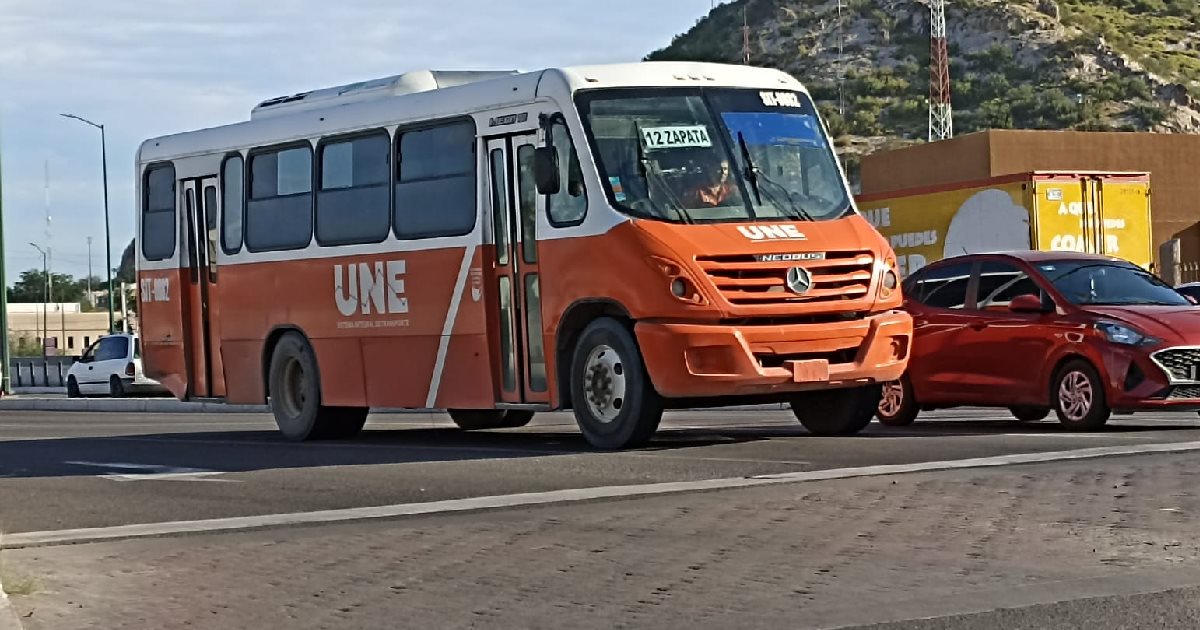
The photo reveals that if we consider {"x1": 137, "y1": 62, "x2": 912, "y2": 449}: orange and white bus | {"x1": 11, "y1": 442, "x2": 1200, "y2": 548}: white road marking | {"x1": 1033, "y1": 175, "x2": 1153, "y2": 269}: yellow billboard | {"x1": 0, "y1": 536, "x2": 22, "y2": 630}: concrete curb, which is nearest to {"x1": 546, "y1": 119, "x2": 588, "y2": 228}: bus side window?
{"x1": 137, "y1": 62, "x2": 912, "y2": 449}: orange and white bus

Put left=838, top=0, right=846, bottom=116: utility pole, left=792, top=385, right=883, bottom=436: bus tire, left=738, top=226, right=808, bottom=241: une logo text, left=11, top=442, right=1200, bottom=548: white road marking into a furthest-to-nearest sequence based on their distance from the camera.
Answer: left=838, top=0, right=846, bottom=116: utility pole → left=792, top=385, right=883, bottom=436: bus tire → left=738, top=226, right=808, bottom=241: une logo text → left=11, top=442, right=1200, bottom=548: white road marking

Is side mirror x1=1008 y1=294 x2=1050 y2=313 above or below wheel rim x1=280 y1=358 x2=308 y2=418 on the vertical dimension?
above

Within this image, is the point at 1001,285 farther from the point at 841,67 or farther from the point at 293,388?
the point at 841,67

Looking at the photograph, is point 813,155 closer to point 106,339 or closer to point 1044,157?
point 106,339

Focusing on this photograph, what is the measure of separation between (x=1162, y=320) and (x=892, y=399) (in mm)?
2767

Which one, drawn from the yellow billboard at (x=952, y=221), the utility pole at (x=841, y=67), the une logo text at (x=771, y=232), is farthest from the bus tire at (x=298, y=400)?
the utility pole at (x=841, y=67)

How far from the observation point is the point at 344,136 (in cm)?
1866

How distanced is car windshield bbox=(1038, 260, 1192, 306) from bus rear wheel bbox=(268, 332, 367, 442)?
22.1 feet

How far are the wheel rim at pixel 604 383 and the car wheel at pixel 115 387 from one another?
104 feet

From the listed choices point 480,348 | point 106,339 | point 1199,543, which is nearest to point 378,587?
point 1199,543

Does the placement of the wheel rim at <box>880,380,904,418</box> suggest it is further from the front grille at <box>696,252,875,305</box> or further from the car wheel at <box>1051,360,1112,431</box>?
the front grille at <box>696,252,875,305</box>

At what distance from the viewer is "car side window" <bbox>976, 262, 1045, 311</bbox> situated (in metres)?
17.9

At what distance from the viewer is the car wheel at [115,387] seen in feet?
149

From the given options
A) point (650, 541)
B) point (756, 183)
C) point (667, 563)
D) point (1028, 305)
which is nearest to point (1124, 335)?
point (1028, 305)
